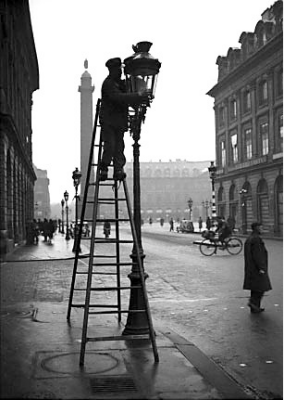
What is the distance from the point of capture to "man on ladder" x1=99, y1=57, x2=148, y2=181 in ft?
23.4

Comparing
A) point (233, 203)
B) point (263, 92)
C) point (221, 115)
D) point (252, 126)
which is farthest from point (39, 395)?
point (221, 115)

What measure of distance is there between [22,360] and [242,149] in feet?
150

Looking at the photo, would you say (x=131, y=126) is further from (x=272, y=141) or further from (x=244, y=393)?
(x=272, y=141)

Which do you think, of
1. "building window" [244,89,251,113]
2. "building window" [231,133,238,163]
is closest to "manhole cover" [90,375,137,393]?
"building window" [244,89,251,113]

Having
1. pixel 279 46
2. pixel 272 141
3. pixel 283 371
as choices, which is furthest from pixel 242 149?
pixel 283 371

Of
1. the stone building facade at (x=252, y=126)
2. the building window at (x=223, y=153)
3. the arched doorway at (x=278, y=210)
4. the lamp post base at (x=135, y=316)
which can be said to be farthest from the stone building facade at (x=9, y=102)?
the building window at (x=223, y=153)

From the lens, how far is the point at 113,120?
7.34 meters

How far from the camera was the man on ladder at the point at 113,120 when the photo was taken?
23.4 feet

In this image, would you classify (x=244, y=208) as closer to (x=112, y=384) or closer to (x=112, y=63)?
(x=112, y=63)

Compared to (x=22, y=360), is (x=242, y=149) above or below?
above

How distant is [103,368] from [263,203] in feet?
134

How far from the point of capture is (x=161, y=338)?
7516 millimetres

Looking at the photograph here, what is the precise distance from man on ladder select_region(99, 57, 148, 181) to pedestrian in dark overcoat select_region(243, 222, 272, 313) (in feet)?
12.2

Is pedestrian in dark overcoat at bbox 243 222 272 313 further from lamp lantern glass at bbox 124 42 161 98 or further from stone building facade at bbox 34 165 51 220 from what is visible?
stone building facade at bbox 34 165 51 220
